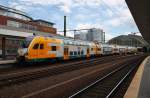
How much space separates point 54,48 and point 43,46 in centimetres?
301

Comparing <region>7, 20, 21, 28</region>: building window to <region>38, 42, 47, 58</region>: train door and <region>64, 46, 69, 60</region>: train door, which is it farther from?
<region>38, 42, 47, 58</region>: train door

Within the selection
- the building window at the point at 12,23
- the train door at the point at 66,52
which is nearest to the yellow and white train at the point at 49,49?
the train door at the point at 66,52

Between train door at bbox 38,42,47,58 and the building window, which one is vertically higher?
the building window

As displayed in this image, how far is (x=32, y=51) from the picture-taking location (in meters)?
25.6

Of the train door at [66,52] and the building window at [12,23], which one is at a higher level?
the building window at [12,23]

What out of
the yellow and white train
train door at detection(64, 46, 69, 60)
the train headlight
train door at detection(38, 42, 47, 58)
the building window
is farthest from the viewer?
the building window

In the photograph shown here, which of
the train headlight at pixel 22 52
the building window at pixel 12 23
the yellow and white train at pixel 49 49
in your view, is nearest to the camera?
the train headlight at pixel 22 52

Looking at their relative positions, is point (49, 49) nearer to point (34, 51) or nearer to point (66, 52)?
point (34, 51)

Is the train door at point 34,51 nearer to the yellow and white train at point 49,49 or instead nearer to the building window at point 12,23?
Result: the yellow and white train at point 49,49

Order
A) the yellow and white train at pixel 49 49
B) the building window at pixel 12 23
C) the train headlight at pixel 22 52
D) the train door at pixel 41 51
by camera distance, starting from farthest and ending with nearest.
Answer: the building window at pixel 12 23 → the train door at pixel 41 51 → the yellow and white train at pixel 49 49 → the train headlight at pixel 22 52

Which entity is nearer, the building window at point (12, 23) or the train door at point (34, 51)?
the train door at point (34, 51)

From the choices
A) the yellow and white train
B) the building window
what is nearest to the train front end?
the yellow and white train

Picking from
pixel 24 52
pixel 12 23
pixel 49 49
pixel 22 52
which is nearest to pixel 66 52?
pixel 49 49

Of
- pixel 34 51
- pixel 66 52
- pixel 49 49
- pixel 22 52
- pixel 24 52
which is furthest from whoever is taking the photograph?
pixel 66 52
